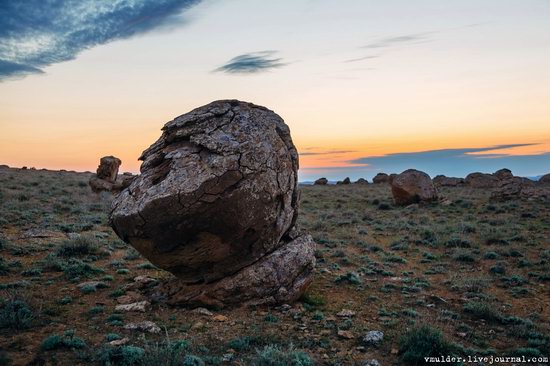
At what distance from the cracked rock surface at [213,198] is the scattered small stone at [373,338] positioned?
2.57 meters

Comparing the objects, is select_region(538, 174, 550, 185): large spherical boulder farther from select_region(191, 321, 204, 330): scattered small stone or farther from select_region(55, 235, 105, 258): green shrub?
select_region(191, 321, 204, 330): scattered small stone

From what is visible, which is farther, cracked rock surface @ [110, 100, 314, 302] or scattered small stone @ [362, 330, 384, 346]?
cracked rock surface @ [110, 100, 314, 302]

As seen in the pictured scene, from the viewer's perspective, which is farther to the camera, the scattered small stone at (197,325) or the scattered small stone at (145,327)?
the scattered small stone at (197,325)

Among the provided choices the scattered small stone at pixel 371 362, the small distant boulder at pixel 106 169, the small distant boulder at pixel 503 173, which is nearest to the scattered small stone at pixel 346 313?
the scattered small stone at pixel 371 362

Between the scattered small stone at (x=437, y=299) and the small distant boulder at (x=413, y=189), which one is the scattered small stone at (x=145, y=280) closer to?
the scattered small stone at (x=437, y=299)

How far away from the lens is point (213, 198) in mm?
8375

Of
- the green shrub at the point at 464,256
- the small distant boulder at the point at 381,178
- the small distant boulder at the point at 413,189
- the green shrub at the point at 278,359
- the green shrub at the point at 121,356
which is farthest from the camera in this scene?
the small distant boulder at the point at 381,178

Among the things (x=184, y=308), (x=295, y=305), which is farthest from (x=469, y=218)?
(x=184, y=308)

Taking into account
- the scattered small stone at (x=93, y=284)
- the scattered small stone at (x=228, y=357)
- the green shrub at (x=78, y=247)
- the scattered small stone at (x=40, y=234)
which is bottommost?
the scattered small stone at (x=228, y=357)

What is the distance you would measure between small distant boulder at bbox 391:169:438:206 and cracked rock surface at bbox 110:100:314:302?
73.2 feet

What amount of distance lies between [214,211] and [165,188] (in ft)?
3.75

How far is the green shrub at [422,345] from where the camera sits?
697 centimetres

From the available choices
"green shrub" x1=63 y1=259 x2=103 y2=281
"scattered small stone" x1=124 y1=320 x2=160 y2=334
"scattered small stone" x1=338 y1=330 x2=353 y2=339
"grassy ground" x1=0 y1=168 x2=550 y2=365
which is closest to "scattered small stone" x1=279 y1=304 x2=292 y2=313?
"grassy ground" x1=0 y1=168 x2=550 y2=365

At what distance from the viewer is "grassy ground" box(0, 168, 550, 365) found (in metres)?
7.01
